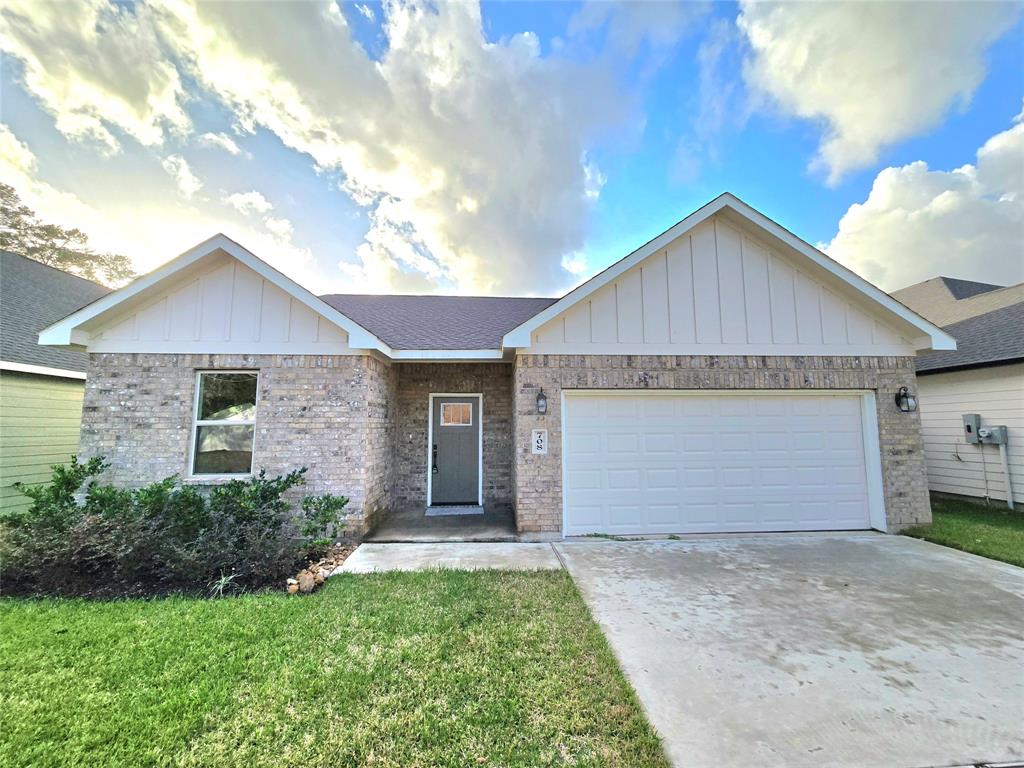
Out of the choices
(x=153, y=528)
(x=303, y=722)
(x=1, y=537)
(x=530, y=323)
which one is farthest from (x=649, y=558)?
(x=1, y=537)

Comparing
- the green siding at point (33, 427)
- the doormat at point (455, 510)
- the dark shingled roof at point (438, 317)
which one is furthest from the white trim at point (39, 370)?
the doormat at point (455, 510)

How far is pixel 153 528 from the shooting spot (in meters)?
4.70

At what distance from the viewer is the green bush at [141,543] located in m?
4.45

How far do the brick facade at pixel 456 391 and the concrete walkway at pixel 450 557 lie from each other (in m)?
2.49

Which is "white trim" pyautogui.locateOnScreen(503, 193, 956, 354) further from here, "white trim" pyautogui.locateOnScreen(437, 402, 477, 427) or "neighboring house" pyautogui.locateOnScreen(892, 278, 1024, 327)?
"neighboring house" pyautogui.locateOnScreen(892, 278, 1024, 327)

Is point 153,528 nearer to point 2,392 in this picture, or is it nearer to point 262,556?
point 262,556

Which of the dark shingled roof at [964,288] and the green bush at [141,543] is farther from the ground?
the dark shingled roof at [964,288]

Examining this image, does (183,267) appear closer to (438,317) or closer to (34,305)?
(438,317)

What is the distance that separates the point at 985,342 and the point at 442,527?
12149 millimetres

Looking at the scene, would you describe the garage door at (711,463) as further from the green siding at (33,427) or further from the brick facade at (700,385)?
the green siding at (33,427)

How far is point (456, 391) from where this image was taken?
28.7 feet

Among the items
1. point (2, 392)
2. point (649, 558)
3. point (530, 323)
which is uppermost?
point (530, 323)

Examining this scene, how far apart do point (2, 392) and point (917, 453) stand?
16.0 meters

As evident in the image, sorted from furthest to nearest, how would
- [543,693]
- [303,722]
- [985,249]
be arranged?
[985,249]
[543,693]
[303,722]
